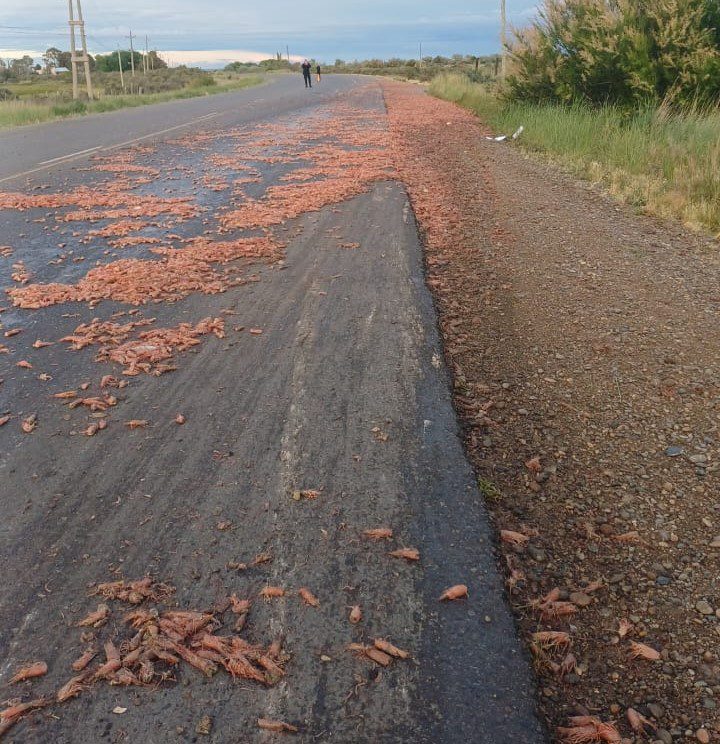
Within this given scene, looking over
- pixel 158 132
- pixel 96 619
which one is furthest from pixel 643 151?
pixel 158 132

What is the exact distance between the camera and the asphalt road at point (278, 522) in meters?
2.10

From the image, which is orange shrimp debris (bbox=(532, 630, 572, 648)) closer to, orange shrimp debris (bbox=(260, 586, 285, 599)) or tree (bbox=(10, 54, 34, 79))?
orange shrimp debris (bbox=(260, 586, 285, 599))

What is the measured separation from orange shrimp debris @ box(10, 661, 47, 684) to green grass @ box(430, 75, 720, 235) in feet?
27.1

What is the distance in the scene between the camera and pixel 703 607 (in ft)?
8.41

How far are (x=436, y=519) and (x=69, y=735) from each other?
1.65 m

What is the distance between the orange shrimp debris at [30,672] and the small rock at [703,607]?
2.48 m

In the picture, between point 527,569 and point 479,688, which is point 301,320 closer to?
point 527,569

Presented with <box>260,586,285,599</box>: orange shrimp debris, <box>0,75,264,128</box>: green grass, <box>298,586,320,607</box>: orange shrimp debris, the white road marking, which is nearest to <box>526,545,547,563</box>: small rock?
<box>298,586,320,607</box>: orange shrimp debris

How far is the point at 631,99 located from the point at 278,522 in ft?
47.6

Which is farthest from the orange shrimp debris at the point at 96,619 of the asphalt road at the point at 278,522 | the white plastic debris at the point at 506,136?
the white plastic debris at the point at 506,136

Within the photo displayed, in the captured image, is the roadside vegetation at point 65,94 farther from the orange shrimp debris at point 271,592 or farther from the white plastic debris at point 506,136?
the orange shrimp debris at point 271,592

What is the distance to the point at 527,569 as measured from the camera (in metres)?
2.78

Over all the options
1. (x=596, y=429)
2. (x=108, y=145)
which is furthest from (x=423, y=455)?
(x=108, y=145)

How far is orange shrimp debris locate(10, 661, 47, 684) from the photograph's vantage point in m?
2.19
